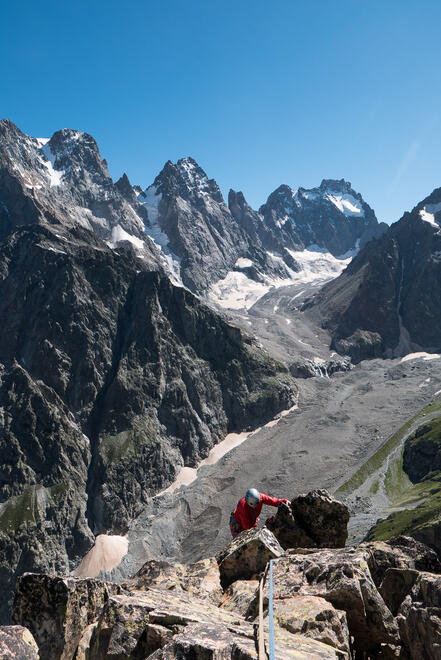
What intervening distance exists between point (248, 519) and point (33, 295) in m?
193

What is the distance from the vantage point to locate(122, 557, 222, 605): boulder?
636 inches

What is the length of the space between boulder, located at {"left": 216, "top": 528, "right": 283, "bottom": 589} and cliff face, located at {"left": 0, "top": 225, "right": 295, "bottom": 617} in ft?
374

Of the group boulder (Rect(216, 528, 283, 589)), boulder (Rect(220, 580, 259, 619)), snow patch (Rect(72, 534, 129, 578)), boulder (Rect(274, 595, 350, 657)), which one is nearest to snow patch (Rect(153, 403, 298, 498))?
snow patch (Rect(72, 534, 129, 578))

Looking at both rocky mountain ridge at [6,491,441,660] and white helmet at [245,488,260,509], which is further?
white helmet at [245,488,260,509]

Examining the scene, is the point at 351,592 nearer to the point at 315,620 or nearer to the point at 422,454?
the point at 315,620

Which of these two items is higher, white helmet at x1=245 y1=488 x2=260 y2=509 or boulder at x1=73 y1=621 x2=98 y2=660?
white helmet at x1=245 y1=488 x2=260 y2=509

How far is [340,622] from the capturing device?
1174 cm

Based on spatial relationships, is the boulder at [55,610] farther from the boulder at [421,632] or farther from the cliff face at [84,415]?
the cliff face at [84,415]

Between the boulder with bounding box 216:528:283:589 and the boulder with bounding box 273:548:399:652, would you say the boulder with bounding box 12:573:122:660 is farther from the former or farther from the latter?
the boulder with bounding box 216:528:283:589

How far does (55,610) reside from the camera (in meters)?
12.3

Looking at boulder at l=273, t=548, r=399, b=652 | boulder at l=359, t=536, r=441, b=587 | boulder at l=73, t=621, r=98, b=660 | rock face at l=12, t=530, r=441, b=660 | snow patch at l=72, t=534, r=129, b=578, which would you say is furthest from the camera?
snow patch at l=72, t=534, r=129, b=578

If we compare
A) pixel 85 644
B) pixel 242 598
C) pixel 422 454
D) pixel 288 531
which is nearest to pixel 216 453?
pixel 422 454

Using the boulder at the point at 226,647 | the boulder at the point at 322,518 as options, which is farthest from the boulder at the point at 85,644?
the boulder at the point at 322,518

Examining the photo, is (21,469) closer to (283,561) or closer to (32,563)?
(32,563)
